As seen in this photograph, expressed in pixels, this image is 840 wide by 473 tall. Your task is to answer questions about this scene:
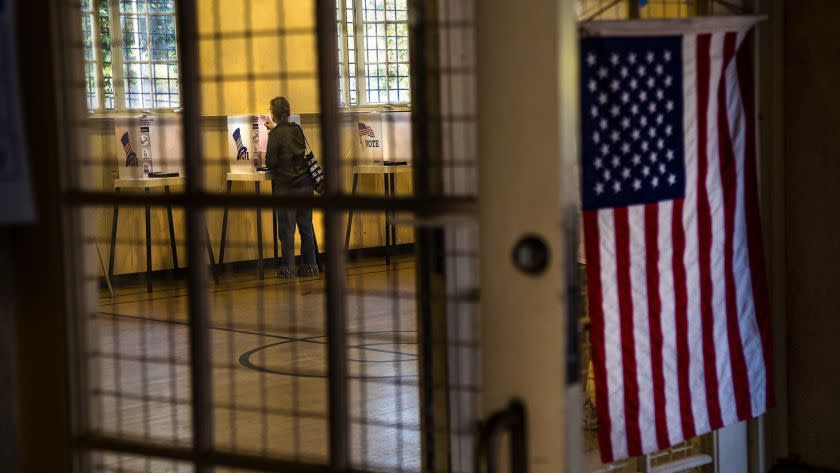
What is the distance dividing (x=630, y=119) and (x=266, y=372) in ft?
9.64

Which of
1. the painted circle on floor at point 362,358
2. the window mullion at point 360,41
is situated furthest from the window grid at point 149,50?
the painted circle on floor at point 362,358

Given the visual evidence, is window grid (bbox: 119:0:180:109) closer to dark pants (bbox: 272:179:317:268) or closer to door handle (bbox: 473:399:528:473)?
dark pants (bbox: 272:179:317:268)

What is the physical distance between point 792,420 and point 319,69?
305 centimetres

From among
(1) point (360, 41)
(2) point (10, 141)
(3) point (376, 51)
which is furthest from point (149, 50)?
(2) point (10, 141)

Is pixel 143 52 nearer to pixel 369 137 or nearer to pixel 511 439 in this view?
pixel 369 137

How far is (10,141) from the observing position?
6.75ft

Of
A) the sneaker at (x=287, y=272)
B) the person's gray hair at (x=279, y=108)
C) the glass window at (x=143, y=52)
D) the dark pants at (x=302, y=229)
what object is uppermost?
the glass window at (x=143, y=52)

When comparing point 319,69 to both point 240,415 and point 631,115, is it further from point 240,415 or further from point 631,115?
point 240,415

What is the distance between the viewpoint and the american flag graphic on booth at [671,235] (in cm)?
330

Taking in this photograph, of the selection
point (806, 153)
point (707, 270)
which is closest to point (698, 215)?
point (707, 270)

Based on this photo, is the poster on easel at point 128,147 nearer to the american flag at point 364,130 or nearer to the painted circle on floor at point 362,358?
the american flag at point 364,130

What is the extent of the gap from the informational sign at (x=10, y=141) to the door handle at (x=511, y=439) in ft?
3.27

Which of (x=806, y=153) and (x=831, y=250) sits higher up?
(x=806, y=153)

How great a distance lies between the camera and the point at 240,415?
488cm
